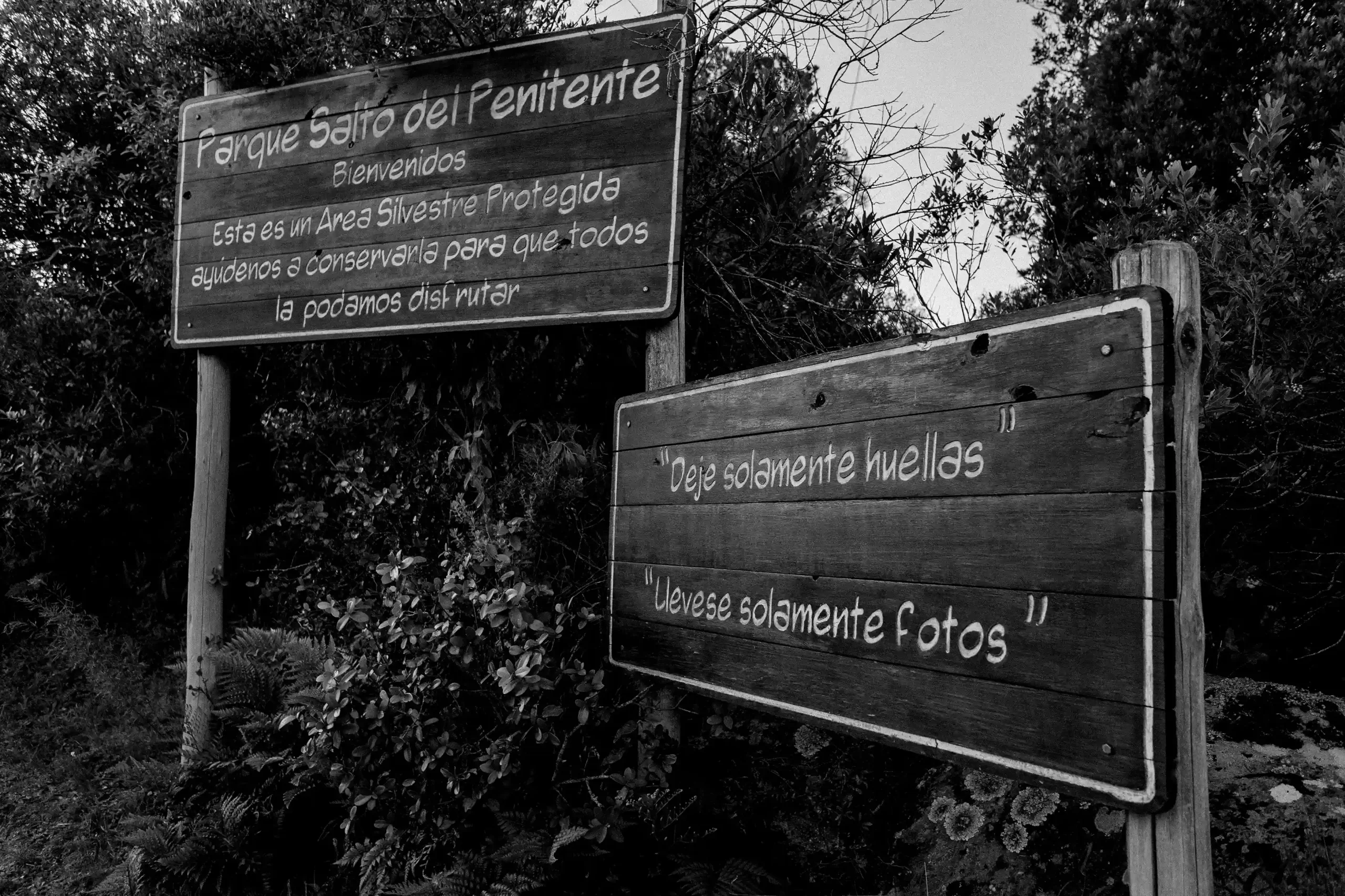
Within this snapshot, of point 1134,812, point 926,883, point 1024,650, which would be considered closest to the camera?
point 1134,812

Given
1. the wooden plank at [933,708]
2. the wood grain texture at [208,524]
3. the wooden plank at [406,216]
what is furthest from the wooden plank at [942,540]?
the wood grain texture at [208,524]

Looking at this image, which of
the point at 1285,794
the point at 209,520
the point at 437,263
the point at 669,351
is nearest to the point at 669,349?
the point at 669,351

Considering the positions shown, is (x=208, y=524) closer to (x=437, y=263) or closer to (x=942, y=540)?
(x=437, y=263)

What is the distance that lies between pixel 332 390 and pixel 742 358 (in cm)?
256

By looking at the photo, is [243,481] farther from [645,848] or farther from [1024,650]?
[1024,650]

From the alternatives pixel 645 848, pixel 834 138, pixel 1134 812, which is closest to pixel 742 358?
pixel 834 138

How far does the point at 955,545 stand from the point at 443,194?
2831mm

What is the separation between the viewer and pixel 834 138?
454cm

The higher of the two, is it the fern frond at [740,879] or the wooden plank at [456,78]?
the wooden plank at [456,78]

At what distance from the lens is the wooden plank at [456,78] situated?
338 centimetres

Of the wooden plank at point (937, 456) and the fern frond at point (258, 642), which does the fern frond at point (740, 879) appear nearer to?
the wooden plank at point (937, 456)

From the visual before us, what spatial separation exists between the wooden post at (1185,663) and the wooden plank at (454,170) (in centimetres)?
195

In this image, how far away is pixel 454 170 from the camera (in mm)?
3830

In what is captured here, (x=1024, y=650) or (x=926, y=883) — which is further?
(x=926, y=883)
